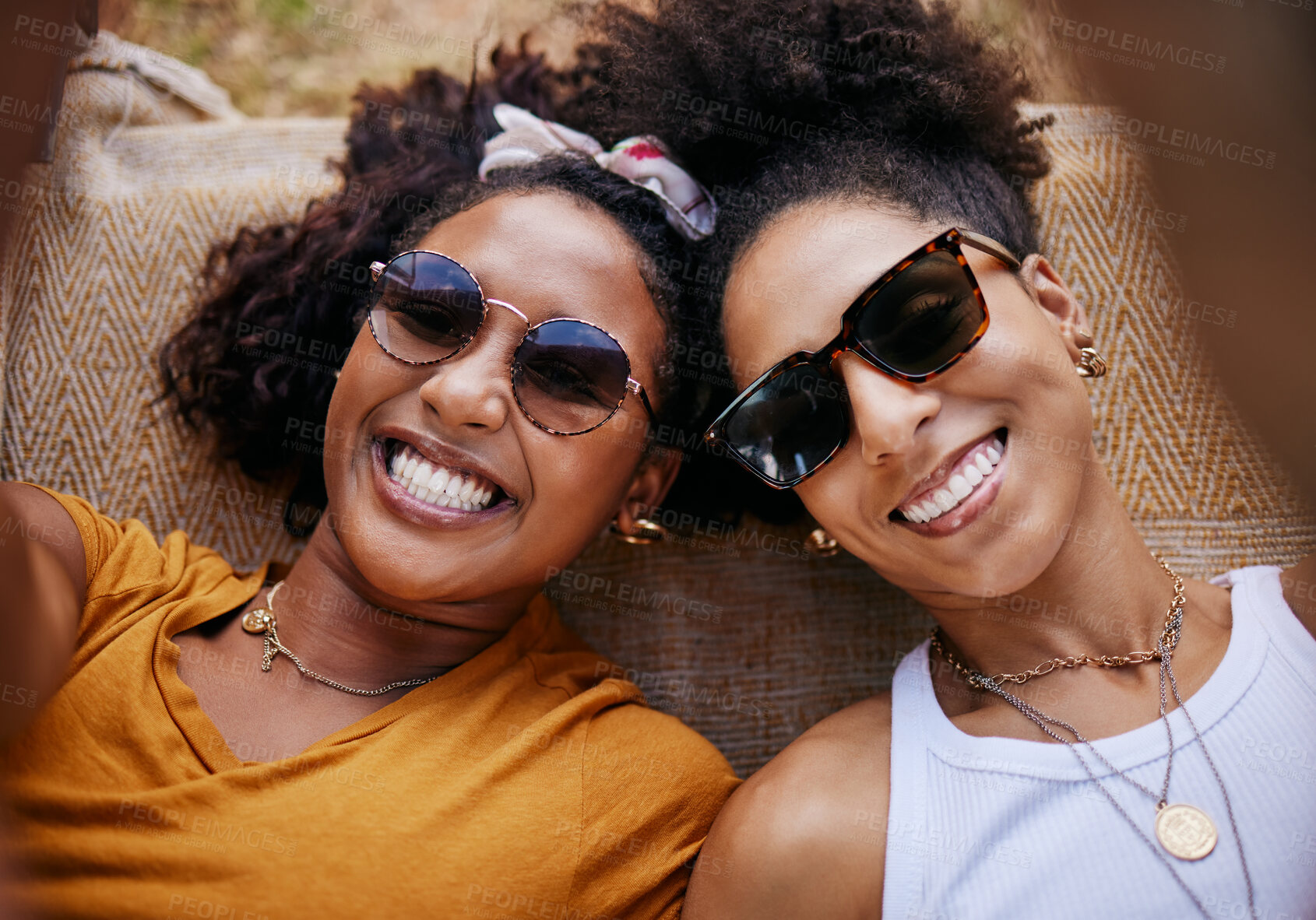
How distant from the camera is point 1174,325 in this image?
299 cm

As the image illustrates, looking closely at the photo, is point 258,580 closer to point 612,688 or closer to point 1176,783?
point 612,688

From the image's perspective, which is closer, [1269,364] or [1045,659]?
[1269,364]

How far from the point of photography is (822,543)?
2645 mm

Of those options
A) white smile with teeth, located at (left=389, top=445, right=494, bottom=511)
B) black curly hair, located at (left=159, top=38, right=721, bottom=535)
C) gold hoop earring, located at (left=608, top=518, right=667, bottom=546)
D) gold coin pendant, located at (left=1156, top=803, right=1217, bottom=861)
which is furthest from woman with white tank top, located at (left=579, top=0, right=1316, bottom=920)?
black curly hair, located at (left=159, top=38, right=721, bottom=535)

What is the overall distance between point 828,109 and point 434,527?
5.09 feet

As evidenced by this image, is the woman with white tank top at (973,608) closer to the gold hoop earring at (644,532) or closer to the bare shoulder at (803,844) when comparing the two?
the bare shoulder at (803,844)

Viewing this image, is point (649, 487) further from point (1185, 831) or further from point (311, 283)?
point (1185, 831)

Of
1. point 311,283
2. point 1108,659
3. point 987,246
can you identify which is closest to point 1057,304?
point 987,246

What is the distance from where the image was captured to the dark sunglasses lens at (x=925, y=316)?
200 centimetres

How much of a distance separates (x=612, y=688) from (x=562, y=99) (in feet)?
6.30

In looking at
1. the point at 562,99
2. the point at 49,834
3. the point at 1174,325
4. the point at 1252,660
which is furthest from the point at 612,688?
the point at 1174,325

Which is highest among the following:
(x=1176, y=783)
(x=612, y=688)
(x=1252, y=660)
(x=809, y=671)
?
(x=1252, y=660)

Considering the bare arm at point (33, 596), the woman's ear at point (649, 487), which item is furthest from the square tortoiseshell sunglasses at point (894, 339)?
the bare arm at point (33, 596)

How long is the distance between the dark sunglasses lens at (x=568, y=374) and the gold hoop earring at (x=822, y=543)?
77cm
